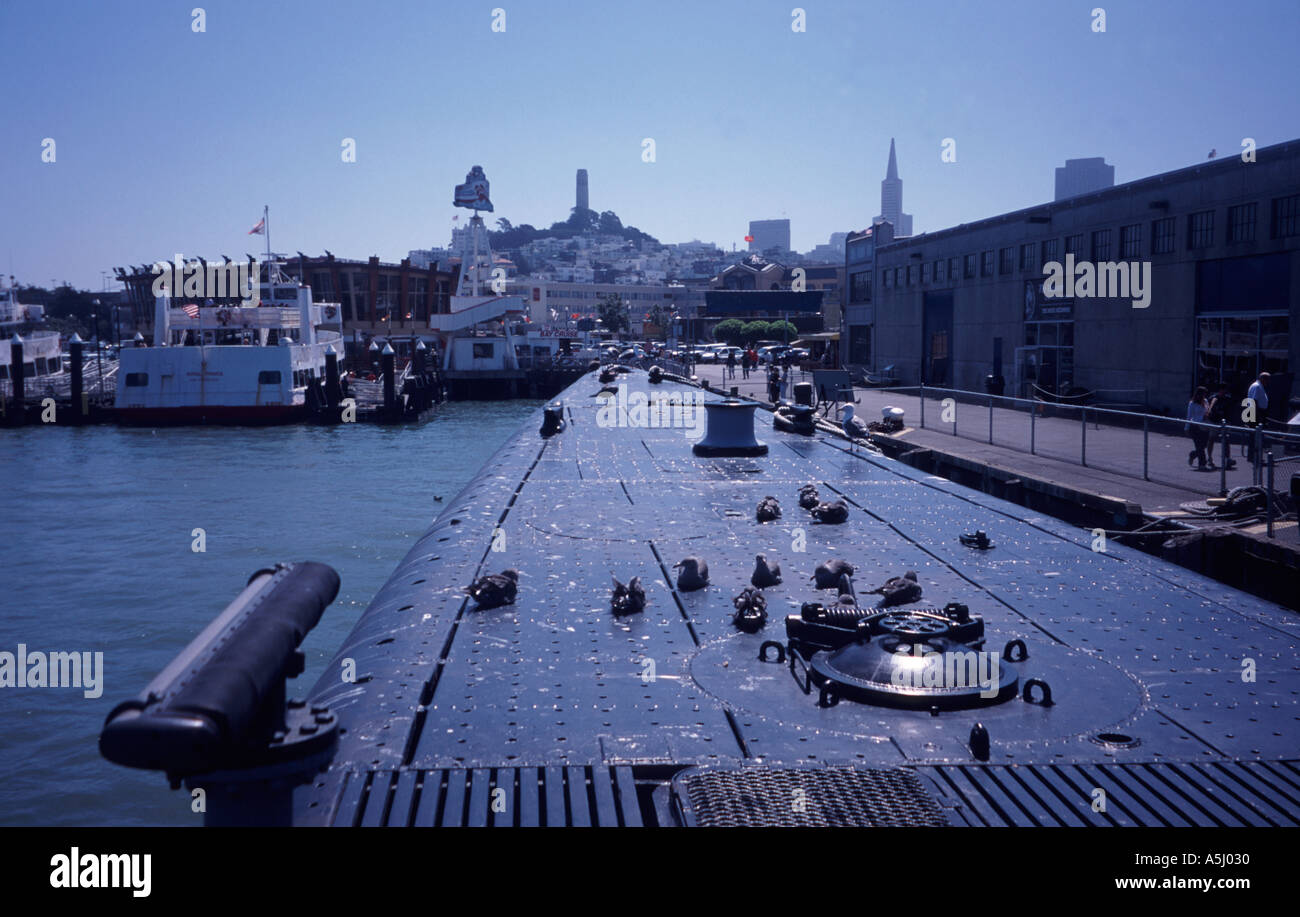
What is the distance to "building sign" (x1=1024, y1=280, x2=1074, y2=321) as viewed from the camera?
117ft

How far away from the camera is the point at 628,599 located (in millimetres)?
8703

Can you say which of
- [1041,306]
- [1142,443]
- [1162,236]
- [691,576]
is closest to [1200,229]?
[1162,236]

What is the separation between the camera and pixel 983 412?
101 ft

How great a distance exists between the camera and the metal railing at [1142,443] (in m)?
15.6

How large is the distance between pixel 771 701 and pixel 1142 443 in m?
16.0

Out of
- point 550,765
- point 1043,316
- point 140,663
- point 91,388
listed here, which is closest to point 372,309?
point 91,388

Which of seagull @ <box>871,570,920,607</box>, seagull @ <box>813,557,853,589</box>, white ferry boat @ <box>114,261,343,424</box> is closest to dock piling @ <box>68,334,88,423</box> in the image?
white ferry boat @ <box>114,261,343,424</box>

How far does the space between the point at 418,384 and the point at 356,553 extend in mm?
38136

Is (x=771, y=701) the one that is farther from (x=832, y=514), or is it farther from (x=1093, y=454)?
(x=1093, y=454)

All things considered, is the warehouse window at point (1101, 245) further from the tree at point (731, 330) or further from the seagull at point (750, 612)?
the tree at point (731, 330)

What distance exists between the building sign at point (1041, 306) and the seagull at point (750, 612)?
30.3 meters

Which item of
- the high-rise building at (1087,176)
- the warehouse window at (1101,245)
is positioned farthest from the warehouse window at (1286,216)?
the high-rise building at (1087,176)

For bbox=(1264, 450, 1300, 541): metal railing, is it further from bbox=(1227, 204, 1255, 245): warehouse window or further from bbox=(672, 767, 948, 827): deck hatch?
bbox=(1227, 204, 1255, 245): warehouse window

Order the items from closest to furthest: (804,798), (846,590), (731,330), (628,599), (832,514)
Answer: (804,798)
(846,590)
(628,599)
(832,514)
(731,330)
